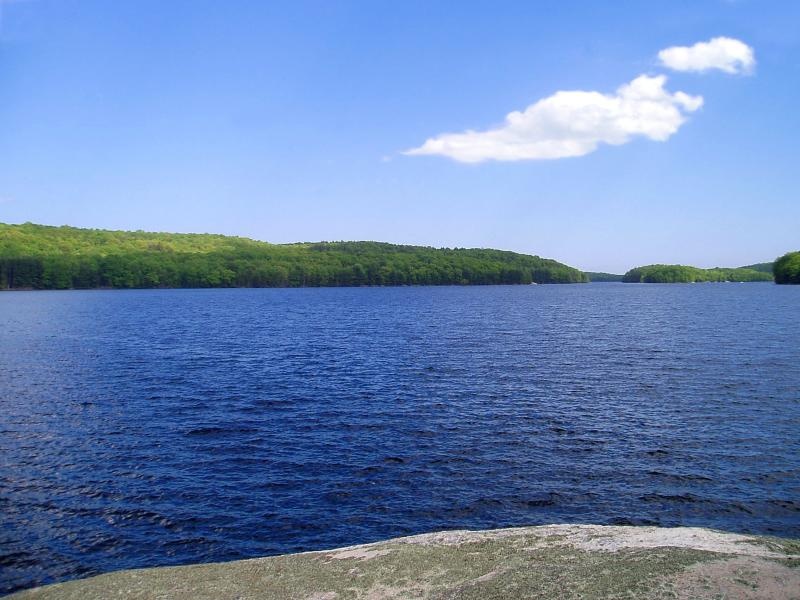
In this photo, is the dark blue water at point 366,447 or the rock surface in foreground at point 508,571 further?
the dark blue water at point 366,447

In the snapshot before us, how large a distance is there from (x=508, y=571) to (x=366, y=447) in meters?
14.7

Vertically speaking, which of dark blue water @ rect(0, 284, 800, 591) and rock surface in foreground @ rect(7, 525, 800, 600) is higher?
rock surface in foreground @ rect(7, 525, 800, 600)

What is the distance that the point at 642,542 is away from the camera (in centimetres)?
1070

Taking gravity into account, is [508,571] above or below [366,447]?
above

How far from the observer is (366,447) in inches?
951

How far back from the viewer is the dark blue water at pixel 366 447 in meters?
17.0

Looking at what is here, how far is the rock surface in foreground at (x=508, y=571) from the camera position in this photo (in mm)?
8742

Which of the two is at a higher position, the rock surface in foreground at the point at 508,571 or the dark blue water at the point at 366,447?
the rock surface in foreground at the point at 508,571

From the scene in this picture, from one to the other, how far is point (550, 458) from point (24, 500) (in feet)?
60.3

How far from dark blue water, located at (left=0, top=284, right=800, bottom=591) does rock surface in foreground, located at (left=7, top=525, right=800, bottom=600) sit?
4.73 m

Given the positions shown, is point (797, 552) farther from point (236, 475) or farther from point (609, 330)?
point (609, 330)

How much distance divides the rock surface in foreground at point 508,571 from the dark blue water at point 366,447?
4732mm

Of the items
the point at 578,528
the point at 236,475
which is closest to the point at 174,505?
the point at 236,475

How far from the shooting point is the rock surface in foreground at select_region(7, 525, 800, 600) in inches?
344
